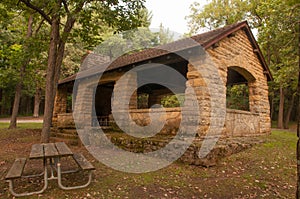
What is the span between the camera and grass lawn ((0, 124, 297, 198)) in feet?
12.3

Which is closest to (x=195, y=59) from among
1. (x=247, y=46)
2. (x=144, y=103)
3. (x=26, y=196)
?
(x=247, y=46)

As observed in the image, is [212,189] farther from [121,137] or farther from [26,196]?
[121,137]

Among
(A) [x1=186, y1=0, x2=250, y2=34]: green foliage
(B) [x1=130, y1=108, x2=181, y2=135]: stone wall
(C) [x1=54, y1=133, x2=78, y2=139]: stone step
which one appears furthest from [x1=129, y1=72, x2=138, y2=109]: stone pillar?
(A) [x1=186, y1=0, x2=250, y2=34]: green foliage

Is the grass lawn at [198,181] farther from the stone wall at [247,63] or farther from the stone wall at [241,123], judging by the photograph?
the stone wall at [247,63]

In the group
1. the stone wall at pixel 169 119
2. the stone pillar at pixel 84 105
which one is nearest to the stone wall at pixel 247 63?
the stone wall at pixel 169 119

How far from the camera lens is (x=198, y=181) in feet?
14.6

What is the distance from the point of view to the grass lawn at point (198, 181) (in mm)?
3764

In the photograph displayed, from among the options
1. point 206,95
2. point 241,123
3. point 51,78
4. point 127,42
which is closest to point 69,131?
point 51,78

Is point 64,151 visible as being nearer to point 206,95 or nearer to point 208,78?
point 206,95

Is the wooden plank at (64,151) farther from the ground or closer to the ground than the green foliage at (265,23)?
closer to the ground

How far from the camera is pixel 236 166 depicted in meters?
5.39

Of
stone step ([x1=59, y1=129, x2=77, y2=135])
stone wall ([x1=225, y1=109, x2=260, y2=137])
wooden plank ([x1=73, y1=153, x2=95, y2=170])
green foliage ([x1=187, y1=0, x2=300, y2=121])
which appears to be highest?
green foliage ([x1=187, y1=0, x2=300, y2=121])

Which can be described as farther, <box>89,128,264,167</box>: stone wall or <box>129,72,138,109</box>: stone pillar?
<box>129,72,138,109</box>: stone pillar

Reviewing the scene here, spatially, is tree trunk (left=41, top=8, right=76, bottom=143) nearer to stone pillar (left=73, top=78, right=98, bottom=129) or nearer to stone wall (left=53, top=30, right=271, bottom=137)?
stone wall (left=53, top=30, right=271, bottom=137)
